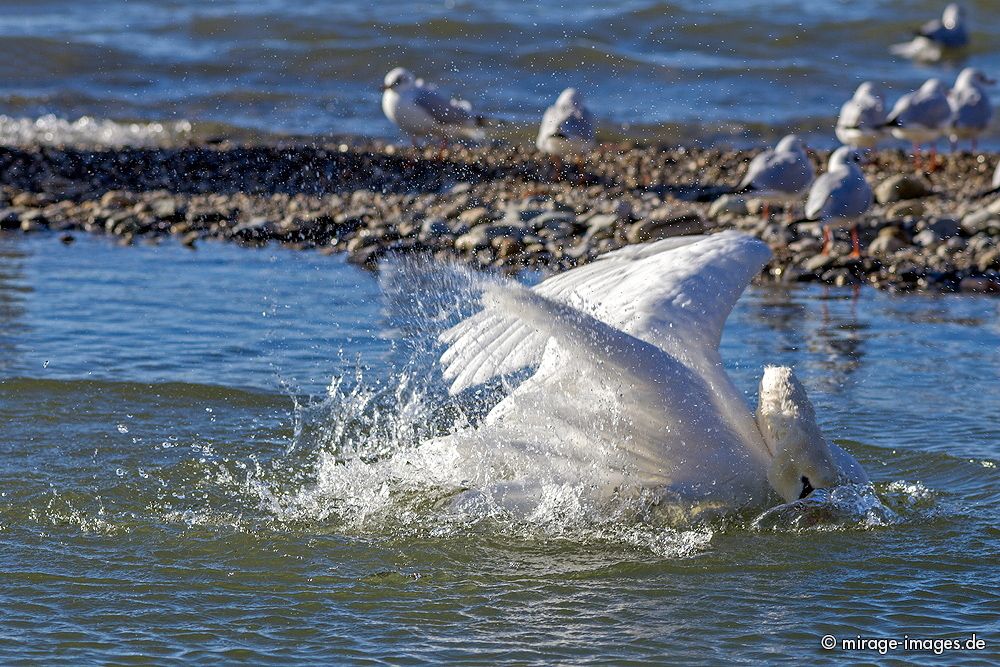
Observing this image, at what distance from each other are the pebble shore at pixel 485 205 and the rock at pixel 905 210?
0.02m

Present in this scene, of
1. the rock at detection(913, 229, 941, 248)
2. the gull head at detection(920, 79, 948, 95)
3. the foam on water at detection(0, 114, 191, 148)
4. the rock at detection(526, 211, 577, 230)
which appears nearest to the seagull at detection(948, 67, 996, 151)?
the gull head at detection(920, 79, 948, 95)

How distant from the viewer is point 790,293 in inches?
386

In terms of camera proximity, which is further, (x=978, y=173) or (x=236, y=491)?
(x=978, y=173)

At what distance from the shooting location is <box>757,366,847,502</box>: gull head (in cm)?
532

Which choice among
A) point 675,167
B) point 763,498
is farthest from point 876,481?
point 675,167

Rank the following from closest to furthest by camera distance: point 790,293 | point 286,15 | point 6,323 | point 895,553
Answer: point 895,553 < point 6,323 < point 790,293 < point 286,15

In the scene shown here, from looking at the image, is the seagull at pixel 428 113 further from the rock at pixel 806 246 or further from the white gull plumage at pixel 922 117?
the rock at pixel 806 246

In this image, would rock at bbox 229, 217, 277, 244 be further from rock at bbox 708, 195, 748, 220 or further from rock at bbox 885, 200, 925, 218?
rock at bbox 885, 200, 925, 218

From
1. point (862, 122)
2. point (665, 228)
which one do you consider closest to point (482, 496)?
point (665, 228)

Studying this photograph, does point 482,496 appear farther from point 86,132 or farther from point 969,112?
point 86,132

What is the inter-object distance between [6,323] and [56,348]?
29.3 inches

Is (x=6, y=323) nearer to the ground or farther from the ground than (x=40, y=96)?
nearer to the ground

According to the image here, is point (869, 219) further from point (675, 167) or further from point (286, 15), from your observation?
point (286, 15)

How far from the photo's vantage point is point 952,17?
23422 mm
